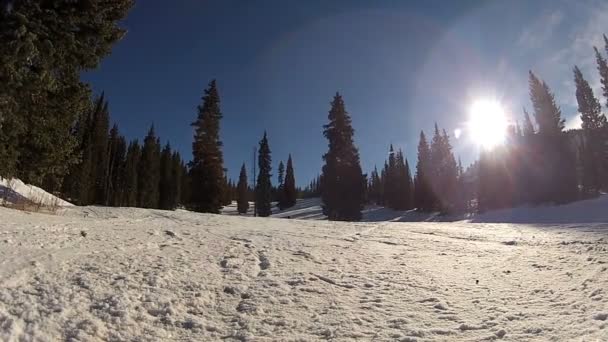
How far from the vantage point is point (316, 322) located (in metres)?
4.05

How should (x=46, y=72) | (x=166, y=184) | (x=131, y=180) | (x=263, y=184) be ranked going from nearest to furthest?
(x=46, y=72) < (x=131, y=180) < (x=263, y=184) < (x=166, y=184)

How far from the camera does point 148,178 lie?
5191 cm

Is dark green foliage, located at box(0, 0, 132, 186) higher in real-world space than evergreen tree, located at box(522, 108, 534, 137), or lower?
lower

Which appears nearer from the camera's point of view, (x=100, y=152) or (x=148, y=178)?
(x=100, y=152)

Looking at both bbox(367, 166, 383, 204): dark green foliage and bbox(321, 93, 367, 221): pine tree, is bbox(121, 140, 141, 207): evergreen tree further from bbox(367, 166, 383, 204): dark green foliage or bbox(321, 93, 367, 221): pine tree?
bbox(367, 166, 383, 204): dark green foliage

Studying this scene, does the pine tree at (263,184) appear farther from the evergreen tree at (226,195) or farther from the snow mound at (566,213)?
the snow mound at (566,213)

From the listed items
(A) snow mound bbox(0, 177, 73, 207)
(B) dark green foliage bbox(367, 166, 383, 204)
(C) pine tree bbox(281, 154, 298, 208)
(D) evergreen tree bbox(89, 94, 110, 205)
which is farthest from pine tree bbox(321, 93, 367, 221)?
(B) dark green foliage bbox(367, 166, 383, 204)

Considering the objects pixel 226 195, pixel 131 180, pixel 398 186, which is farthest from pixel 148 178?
pixel 398 186

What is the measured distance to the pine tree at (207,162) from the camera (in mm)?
29484

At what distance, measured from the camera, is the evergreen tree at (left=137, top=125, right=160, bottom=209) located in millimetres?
51375

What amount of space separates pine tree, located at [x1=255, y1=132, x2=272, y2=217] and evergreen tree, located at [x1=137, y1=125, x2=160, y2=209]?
1472 centimetres

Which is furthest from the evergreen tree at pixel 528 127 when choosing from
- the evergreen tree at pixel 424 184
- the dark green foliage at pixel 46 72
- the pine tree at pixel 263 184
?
the dark green foliage at pixel 46 72

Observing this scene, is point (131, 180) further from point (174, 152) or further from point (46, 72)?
point (46, 72)

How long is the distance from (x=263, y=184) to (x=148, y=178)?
642 inches
